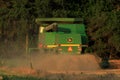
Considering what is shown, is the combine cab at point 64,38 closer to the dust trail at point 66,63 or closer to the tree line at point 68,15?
the dust trail at point 66,63

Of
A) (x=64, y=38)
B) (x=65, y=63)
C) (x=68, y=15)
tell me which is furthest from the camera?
(x=68, y=15)

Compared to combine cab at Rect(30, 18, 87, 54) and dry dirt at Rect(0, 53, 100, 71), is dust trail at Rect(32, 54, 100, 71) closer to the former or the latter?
dry dirt at Rect(0, 53, 100, 71)

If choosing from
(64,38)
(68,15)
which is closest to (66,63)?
(64,38)

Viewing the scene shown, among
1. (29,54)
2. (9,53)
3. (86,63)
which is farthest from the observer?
(9,53)

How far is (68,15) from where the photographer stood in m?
31.3

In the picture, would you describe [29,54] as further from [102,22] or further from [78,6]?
[78,6]

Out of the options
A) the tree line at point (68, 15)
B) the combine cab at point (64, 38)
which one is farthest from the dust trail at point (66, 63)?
the tree line at point (68, 15)

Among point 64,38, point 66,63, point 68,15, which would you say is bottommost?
point 66,63

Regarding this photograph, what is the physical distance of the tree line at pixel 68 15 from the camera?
1152 inches

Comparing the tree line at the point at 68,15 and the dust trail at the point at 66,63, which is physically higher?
the tree line at the point at 68,15

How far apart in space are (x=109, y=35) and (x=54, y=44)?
890cm

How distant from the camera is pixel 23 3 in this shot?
1265 inches

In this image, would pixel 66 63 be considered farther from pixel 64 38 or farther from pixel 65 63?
pixel 64 38

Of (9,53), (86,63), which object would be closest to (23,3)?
(9,53)
